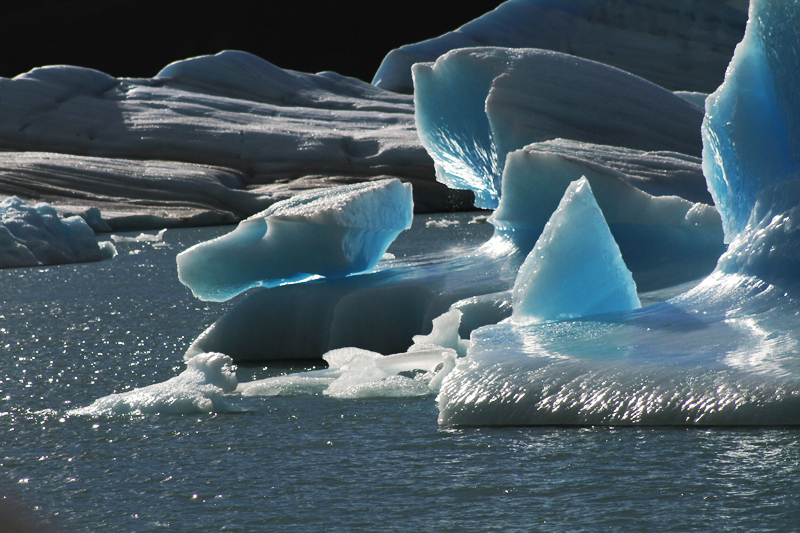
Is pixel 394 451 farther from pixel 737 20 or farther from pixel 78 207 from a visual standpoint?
pixel 737 20

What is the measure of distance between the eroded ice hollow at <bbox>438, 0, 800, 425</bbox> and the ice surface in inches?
238

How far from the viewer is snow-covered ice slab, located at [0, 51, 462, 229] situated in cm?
1259

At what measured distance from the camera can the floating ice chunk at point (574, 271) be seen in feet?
9.03

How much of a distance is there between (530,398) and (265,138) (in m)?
12.9

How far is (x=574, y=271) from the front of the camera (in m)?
2.77

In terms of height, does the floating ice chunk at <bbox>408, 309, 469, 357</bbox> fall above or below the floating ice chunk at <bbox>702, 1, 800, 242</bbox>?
below

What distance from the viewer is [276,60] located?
32.6m

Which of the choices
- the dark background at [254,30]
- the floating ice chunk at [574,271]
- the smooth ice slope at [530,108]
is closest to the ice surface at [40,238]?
the smooth ice slope at [530,108]

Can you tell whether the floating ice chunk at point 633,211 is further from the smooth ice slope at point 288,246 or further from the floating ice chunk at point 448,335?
the floating ice chunk at point 448,335

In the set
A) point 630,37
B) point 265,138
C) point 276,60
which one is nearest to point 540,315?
point 265,138

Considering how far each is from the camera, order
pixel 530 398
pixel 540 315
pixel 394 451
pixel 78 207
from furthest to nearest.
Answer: pixel 78 207
pixel 540 315
pixel 530 398
pixel 394 451

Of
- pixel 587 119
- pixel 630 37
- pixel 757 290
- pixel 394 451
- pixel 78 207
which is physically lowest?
pixel 78 207

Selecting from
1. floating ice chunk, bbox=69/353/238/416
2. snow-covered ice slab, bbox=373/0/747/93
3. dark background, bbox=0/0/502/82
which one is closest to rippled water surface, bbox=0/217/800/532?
floating ice chunk, bbox=69/353/238/416

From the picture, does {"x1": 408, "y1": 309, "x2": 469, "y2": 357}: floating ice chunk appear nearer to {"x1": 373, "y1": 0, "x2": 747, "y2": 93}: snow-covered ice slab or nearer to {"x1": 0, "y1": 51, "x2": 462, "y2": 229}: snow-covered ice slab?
{"x1": 0, "y1": 51, "x2": 462, "y2": 229}: snow-covered ice slab
